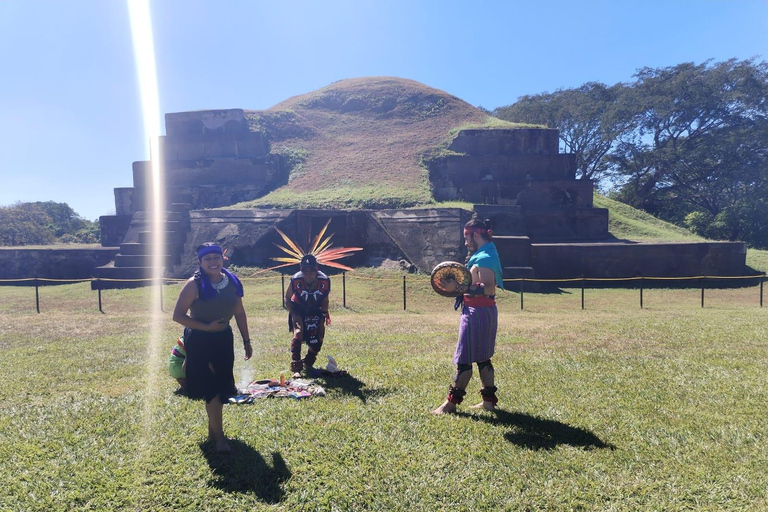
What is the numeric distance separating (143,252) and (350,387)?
46.4ft

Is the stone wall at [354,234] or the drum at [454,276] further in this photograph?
the stone wall at [354,234]

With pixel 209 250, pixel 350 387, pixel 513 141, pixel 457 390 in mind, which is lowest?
pixel 350 387

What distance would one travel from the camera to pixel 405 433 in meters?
3.71

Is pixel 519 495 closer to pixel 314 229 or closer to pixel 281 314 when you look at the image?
pixel 281 314

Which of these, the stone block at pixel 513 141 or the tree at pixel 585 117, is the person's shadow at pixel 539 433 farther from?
the tree at pixel 585 117

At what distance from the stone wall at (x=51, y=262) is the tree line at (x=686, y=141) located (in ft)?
98.2

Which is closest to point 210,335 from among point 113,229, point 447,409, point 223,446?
point 223,446

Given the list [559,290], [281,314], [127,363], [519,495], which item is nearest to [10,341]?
[127,363]

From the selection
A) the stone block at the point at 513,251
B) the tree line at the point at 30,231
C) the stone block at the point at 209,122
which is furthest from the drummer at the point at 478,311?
the tree line at the point at 30,231

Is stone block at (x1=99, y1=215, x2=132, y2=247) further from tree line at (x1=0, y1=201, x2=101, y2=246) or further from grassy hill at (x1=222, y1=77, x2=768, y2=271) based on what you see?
tree line at (x1=0, y1=201, x2=101, y2=246)

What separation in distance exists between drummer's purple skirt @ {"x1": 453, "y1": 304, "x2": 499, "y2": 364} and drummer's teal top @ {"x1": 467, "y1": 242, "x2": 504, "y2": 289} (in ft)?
0.90

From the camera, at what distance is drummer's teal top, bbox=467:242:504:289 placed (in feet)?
12.8

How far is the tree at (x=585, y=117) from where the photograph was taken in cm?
3203

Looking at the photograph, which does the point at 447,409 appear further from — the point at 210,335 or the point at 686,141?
the point at 686,141
